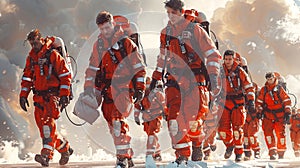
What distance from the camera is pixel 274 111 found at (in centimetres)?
1255

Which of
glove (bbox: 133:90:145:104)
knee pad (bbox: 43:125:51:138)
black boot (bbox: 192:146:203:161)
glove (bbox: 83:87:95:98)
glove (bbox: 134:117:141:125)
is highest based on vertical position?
glove (bbox: 83:87:95:98)

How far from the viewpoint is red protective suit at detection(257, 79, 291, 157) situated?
40.8 ft

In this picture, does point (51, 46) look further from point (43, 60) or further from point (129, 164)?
point (129, 164)

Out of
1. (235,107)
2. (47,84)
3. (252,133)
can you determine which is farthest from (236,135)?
(47,84)

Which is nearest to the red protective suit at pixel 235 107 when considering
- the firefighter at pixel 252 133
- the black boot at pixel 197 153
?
the firefighter at pixel 252 133

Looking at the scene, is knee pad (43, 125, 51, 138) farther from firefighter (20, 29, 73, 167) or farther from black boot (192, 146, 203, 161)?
black boot (192, 146, 203, 161)

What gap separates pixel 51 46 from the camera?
28.0 ft

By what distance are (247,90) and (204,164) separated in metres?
4.29

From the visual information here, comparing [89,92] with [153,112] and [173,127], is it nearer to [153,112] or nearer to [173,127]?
[173,127]

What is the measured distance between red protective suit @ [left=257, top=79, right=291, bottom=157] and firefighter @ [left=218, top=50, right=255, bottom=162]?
8.26 ft

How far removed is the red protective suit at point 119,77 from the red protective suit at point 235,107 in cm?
375

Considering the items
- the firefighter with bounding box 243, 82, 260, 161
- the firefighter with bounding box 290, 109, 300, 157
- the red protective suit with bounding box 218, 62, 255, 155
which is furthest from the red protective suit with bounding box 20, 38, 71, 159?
the firefighter with bounding box 290, 109, 300, 157

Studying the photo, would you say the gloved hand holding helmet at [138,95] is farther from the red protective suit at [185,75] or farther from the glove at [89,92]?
the glove at [89,92]

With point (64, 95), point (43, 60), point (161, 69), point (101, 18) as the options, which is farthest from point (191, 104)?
point (43, 60)
